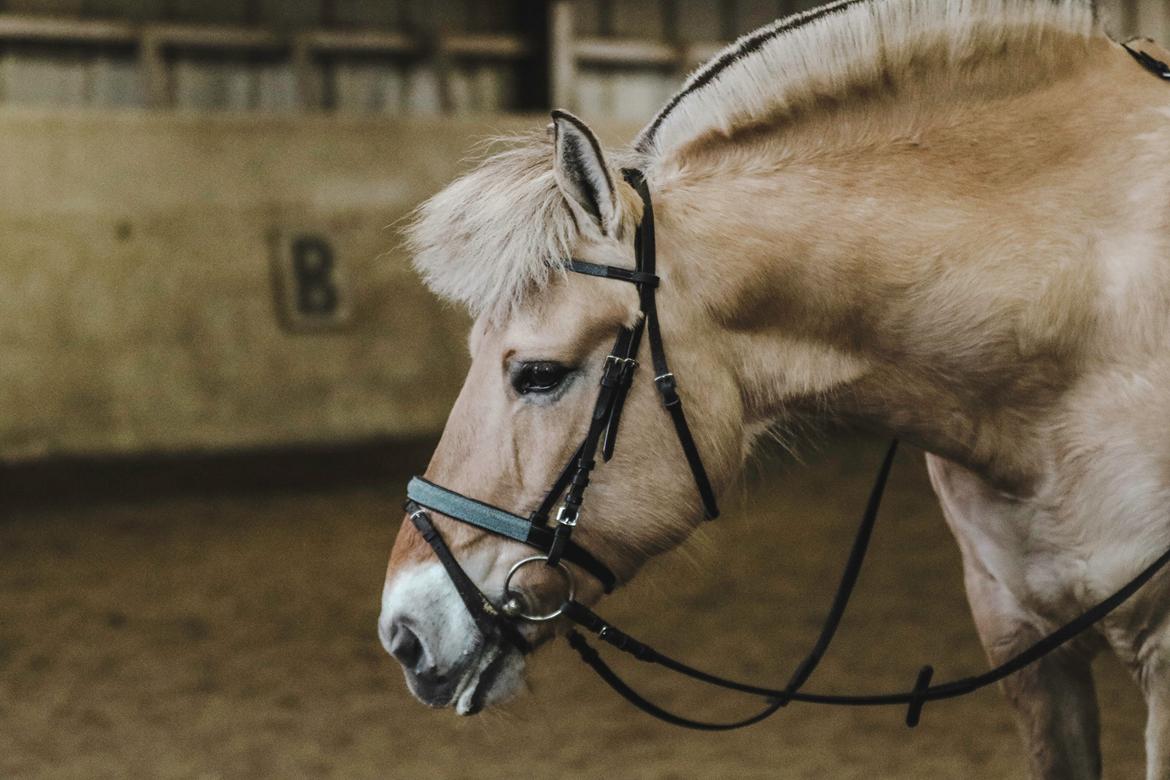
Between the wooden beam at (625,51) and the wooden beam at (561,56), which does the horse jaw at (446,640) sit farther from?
the wooden beam at (625,51)

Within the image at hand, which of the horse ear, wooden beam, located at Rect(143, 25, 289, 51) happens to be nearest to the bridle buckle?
the horse ear

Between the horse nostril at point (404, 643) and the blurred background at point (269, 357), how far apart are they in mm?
2141

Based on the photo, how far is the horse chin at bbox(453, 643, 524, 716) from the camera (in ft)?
5.48

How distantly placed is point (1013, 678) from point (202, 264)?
5545 mm

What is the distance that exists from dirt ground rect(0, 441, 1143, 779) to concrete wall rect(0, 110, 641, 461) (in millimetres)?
387

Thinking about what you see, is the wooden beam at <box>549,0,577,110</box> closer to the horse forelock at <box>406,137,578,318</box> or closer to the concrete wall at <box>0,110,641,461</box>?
the concrete wall at <box>0,110,641,461</box>

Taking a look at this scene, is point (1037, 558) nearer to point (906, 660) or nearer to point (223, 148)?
point (906, 660)

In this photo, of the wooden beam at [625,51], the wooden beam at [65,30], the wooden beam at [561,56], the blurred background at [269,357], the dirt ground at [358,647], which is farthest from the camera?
the wooden beam at [625,51]

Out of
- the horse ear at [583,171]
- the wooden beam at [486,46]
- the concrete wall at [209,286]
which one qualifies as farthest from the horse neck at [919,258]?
the wooden beam at [486,46]

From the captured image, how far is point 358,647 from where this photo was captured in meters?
4.29

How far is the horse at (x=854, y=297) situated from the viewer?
5.47 feet

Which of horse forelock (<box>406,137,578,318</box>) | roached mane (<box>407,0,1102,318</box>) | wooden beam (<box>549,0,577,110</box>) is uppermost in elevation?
wooden beam (<box>549,0,577,110</box>)

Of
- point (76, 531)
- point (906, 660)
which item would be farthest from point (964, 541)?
point (76, 531)

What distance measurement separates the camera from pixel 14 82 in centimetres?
666
